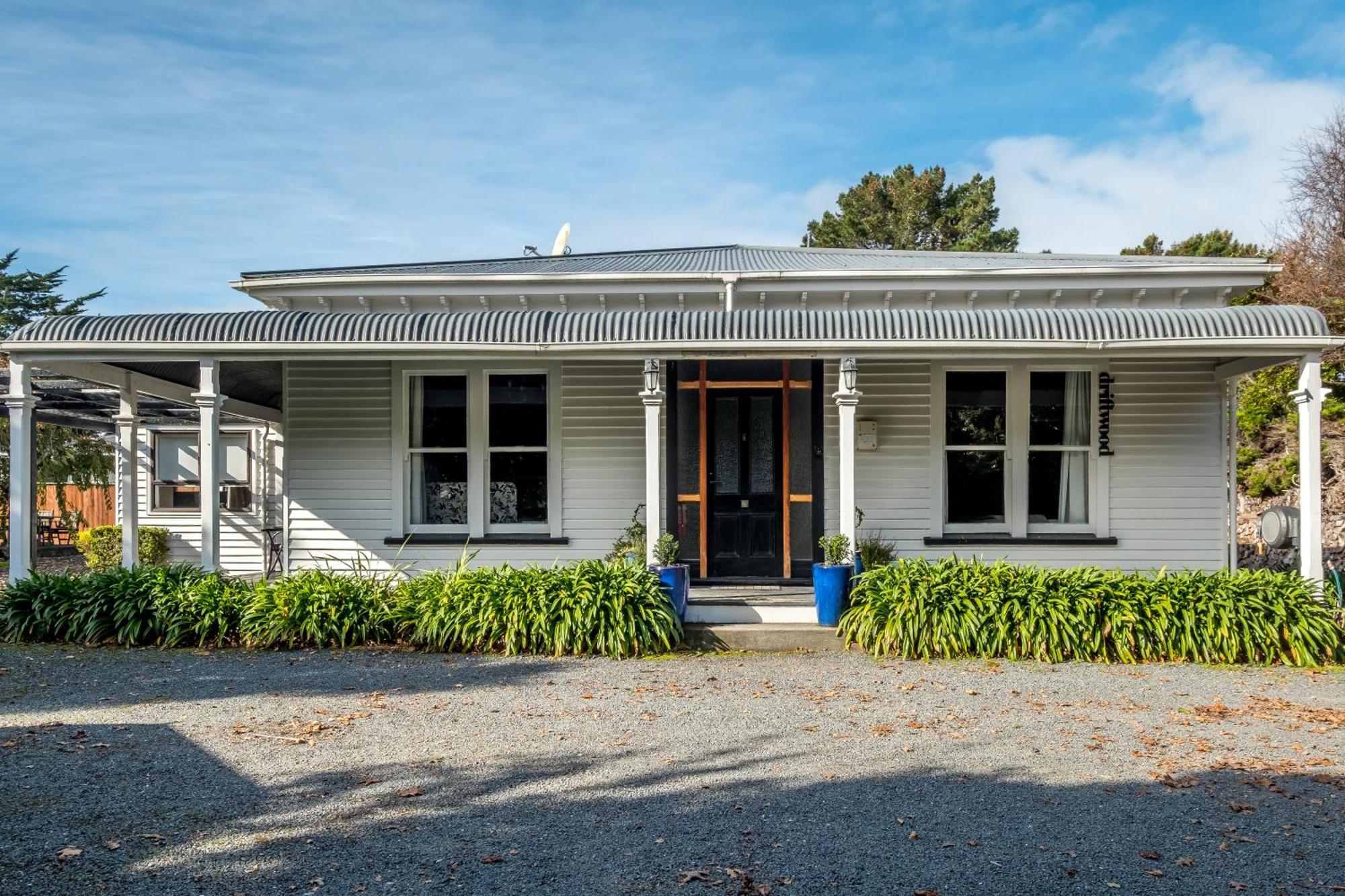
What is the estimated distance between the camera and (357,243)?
30375mm

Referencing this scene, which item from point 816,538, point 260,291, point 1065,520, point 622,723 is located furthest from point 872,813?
point 260,291

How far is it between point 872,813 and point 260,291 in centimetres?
914

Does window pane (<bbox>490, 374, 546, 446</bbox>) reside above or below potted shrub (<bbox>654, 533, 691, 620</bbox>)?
above

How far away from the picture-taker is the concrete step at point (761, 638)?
8305 mm

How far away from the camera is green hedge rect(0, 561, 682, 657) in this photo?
26.6ft

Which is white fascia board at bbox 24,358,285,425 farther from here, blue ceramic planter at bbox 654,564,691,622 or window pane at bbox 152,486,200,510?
blue ceramic planter at bbox 654,564,691,622

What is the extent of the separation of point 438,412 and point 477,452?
66 cm

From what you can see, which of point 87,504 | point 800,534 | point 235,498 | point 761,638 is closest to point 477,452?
point 800,534

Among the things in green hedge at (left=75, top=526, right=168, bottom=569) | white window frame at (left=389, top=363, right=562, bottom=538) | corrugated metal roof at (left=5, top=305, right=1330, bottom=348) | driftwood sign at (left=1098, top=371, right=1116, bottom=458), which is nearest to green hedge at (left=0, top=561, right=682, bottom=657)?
white window frame at (left=389, top=363, right=562, bottom=538)

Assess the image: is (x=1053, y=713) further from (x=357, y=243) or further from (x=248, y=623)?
(x=357, y=243)

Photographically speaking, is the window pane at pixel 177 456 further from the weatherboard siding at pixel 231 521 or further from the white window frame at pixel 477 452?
the white window frame at pixel 477 452

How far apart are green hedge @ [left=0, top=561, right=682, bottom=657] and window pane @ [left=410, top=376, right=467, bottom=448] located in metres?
2.27

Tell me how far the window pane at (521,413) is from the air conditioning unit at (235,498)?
259 inches

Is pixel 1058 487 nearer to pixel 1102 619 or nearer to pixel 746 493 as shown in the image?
pixel 1102 619
